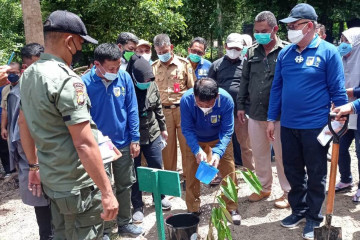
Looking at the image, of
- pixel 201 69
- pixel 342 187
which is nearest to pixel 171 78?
pixel 201 69

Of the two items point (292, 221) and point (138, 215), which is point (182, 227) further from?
point (292, 221)

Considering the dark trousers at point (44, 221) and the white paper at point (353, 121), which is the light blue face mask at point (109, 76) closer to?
the dark trousers at point (44, 221)

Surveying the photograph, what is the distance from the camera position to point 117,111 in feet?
11.6

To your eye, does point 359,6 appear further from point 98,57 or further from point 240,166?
point 98,57

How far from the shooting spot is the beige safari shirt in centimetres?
499

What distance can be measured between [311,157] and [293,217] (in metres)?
0.80

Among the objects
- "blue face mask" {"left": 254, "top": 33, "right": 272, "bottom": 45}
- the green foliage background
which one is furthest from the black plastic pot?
the green foliage background

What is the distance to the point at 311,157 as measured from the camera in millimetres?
3414

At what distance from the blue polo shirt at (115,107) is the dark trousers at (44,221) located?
2.87 feet

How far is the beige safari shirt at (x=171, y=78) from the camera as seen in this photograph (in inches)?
197

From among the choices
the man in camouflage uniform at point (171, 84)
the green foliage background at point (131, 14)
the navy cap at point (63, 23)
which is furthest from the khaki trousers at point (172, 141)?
the green foliage background at point (131, 14)

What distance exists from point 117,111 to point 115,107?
0.16ft

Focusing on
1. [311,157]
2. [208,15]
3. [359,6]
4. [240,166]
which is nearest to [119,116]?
[311,157]

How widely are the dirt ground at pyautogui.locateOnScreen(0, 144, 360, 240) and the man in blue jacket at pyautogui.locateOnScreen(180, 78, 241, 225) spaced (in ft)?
0.77
